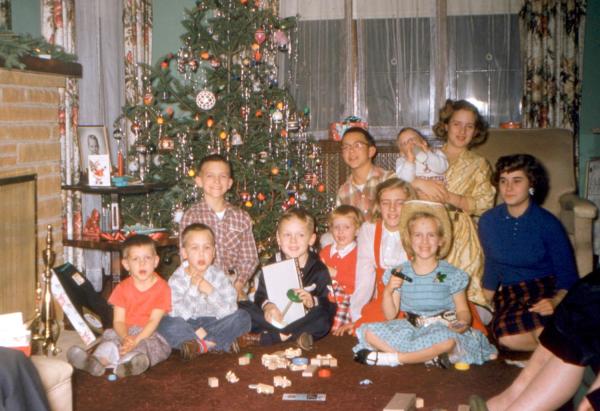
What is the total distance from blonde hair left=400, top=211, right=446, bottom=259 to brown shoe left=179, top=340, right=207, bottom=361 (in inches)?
44.3

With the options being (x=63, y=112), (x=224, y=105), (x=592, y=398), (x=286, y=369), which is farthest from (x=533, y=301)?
(x=63, y=112)

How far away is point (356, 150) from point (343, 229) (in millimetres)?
639

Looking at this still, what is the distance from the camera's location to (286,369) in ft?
10.5

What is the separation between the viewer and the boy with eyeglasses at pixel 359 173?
4238mm

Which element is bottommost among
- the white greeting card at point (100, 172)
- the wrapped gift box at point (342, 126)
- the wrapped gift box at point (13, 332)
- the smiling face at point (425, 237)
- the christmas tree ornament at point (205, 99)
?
the wrapped gift box at point (13, 332)

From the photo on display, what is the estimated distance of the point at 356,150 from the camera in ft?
14.0

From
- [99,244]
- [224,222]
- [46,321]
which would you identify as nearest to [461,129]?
[224,222]

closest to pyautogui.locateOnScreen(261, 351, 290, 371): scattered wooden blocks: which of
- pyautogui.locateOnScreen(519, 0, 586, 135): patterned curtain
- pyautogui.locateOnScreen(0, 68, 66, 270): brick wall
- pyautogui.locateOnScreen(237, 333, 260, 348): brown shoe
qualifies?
pyautogui.locateOnScreen(237, 333, 260, 348): brown shoe

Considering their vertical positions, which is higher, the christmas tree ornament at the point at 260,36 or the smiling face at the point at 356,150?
the christmas tree ornament at the point at 260,36

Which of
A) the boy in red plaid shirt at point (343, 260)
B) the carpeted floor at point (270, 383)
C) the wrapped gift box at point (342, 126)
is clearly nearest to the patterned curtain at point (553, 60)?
the wrapped gift box at point (342, 126)

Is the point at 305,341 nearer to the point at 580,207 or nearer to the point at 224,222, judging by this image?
the point at 224,222

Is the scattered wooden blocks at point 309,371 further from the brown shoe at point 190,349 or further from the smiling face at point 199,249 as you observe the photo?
the smiling face at point 199,249

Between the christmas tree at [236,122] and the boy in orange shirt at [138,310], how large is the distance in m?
1.40

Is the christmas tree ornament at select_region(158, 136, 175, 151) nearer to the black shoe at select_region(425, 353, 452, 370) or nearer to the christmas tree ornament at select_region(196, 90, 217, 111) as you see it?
the christmas tree ornament at select_region(196, 90, 217, 111)
